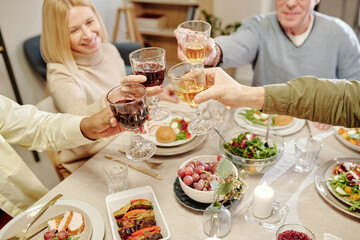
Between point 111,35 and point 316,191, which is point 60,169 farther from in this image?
point 111,35

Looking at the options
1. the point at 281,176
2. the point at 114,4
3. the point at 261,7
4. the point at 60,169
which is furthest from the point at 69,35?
the point at 114,4

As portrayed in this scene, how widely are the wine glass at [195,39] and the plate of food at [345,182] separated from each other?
733 mm

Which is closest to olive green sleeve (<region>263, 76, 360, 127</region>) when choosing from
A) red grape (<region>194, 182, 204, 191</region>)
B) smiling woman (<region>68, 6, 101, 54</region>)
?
red grape (<region>194, 182, 204, 191</region>)

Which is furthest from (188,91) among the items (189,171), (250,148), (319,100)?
(319,100)

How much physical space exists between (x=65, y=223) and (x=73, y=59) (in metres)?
1.22

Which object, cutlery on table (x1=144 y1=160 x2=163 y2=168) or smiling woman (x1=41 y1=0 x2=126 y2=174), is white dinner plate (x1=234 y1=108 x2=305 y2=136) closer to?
cutlery on table (x1=144 y1=160 x2=163 y2=168)

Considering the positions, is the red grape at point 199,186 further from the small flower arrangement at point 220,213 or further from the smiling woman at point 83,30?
the smiling woman at point 83,30

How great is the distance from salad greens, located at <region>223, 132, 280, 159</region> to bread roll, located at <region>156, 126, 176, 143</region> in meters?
0.30

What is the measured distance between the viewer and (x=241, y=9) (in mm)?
4059

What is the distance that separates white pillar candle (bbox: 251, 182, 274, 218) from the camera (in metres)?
1.12

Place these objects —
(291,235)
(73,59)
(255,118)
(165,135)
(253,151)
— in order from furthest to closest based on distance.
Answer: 1. (73,59)
2. (255,118)
3. (165,135)
4. (253,151)
5. (291,235)

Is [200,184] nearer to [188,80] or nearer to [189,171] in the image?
[189,171]

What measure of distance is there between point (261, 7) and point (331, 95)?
301 centimetres

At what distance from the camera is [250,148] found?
135cm
